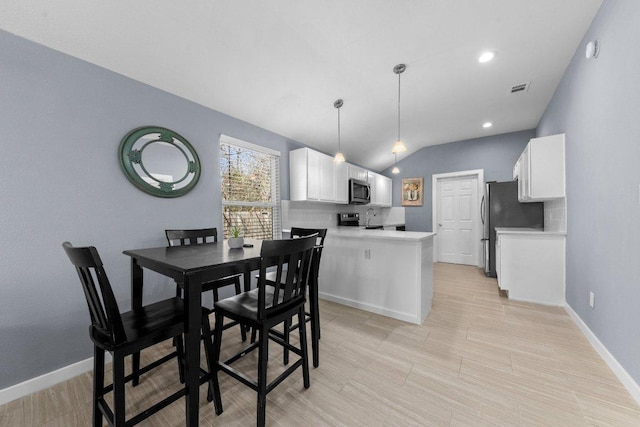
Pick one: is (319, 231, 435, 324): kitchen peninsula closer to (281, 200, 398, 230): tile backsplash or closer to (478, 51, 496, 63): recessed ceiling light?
(281, 200, 398, 230): tile backsplash

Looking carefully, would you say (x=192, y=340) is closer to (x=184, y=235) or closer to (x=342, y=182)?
(x=184, y=235)

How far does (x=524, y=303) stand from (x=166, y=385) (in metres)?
3.88

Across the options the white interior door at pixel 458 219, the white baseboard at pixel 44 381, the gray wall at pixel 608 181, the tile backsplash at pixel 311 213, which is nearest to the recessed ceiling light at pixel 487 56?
the gray wall at pixel 608 181

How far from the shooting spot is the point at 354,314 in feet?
8.89

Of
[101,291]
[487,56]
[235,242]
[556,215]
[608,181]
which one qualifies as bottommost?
[101,291]

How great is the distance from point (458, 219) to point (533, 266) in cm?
250

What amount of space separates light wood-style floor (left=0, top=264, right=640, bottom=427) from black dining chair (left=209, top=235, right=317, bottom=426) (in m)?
0.20

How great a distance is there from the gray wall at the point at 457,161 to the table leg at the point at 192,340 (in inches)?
218

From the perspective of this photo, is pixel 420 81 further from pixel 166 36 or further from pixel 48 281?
pixel 48 281

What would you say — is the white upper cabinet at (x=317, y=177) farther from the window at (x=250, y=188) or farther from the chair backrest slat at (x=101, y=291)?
the chair backrest slat at (x=101, y=291)

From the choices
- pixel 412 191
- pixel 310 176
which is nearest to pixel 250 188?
pixel 310 176

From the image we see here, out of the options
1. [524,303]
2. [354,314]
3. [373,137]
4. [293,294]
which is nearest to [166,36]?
[293,294]

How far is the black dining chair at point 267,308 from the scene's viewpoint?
1.27m

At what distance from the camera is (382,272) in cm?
268
